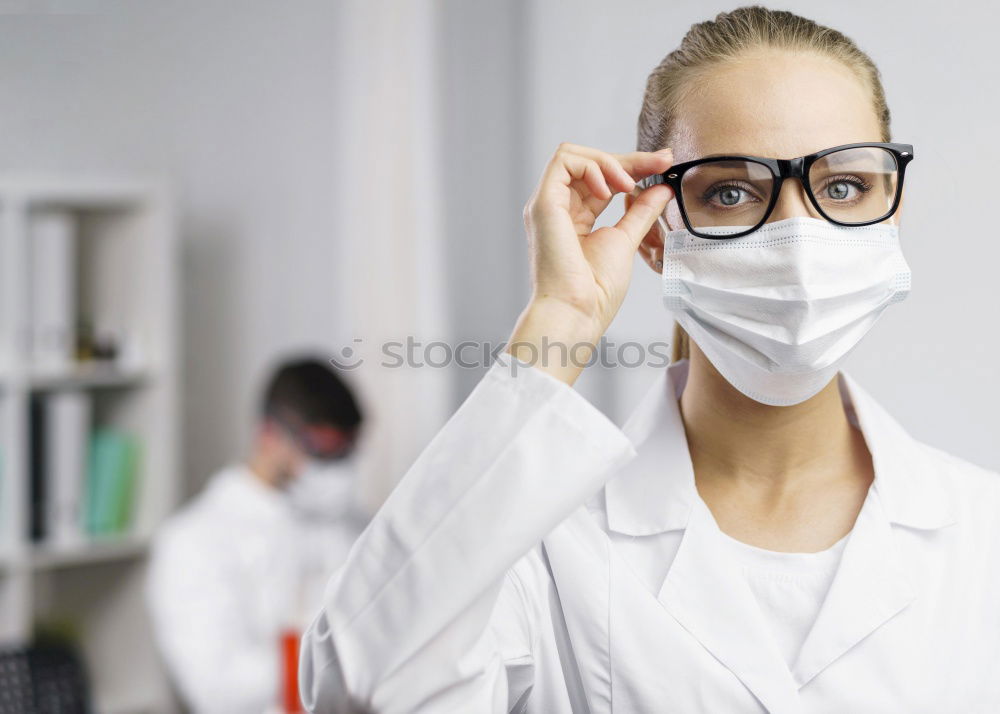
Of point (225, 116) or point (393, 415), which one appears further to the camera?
point (225, 116)

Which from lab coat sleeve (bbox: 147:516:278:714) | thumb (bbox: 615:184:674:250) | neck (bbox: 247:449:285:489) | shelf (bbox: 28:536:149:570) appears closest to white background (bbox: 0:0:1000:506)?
thumb (bbox: 615:184:674:250)

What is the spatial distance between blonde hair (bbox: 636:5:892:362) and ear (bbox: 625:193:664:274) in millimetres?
61

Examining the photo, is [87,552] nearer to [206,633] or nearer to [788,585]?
[206,633]

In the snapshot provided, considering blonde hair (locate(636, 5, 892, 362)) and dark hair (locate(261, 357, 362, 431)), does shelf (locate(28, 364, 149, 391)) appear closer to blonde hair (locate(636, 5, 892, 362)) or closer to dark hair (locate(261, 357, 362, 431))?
dark hair (locate(261, 357, 362, 431))

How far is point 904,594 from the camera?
2.31ft

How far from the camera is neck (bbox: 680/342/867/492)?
77 centimetres

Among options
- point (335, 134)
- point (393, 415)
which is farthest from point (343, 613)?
point (335, 134)

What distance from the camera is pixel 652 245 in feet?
2.64

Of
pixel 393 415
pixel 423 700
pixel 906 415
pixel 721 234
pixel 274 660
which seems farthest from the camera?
pixel 393 415

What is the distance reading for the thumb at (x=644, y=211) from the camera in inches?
28.2

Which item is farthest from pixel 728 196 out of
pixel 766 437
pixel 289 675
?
pixel 289 675

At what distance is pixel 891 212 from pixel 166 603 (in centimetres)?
188

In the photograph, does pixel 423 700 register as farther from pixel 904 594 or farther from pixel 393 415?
pixel 393 415

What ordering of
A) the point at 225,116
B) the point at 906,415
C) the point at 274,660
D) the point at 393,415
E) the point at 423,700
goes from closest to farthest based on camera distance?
the point at 423,700 → the point at 906,415 → the point at 274,660 → the point at 393,415 → the point at 225,116
